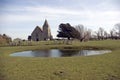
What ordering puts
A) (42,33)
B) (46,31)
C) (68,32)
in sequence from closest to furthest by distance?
(68,32), (46,31), (42,33)

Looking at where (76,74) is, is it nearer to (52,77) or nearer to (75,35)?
(52,77)

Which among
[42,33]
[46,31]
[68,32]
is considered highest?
[46,31]

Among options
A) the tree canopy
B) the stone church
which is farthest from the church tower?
the tree canopy

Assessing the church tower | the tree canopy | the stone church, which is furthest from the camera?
the stone church

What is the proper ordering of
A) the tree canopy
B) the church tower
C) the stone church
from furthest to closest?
the stone church
the church tower
the tree canopy

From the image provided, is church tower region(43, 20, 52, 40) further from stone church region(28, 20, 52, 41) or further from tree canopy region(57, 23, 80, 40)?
tree canopy region(57, 23, 80, 40)

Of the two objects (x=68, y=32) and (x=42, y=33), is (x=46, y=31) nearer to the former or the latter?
(x=42, y=33)

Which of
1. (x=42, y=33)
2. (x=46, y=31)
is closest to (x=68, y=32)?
(x=46, y=31)

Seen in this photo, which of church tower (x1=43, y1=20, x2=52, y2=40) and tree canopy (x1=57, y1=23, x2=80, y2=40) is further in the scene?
church tower (x1=43, y1=20, x2=52, y2=40)

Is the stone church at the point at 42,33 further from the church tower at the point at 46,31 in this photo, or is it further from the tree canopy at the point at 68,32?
the tree canopy at the point at 68,32

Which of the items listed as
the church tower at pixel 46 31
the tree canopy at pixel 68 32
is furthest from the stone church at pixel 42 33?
the tree canopy at pixel 68 32

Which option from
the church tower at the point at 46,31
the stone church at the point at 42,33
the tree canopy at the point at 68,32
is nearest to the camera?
the tree canopy at the point at 68,32

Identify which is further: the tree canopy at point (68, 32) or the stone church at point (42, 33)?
the stone church at point (42, 33)

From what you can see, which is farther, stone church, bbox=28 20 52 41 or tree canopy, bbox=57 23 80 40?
stone church, bbox=28 20 52 41
